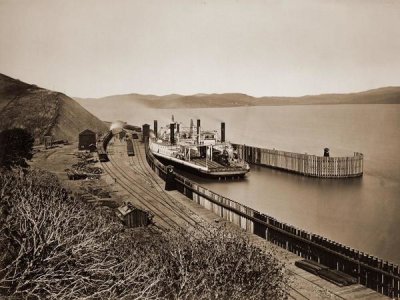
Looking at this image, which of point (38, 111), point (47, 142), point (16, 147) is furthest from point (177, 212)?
point (38, 111)

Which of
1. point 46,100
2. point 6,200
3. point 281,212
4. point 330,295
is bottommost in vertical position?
point 281,212

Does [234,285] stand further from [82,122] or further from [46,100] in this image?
[82,122]

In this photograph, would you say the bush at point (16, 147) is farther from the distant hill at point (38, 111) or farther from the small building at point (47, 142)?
the small building at point (47, 142)

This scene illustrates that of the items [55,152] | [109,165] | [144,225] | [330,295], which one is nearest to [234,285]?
[330,295]

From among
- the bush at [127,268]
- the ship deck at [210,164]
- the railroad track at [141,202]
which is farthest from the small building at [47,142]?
the bush at [127,268]

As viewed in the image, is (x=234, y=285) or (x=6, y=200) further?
(x=6, y=200)

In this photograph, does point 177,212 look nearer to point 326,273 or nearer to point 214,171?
point 326,273
